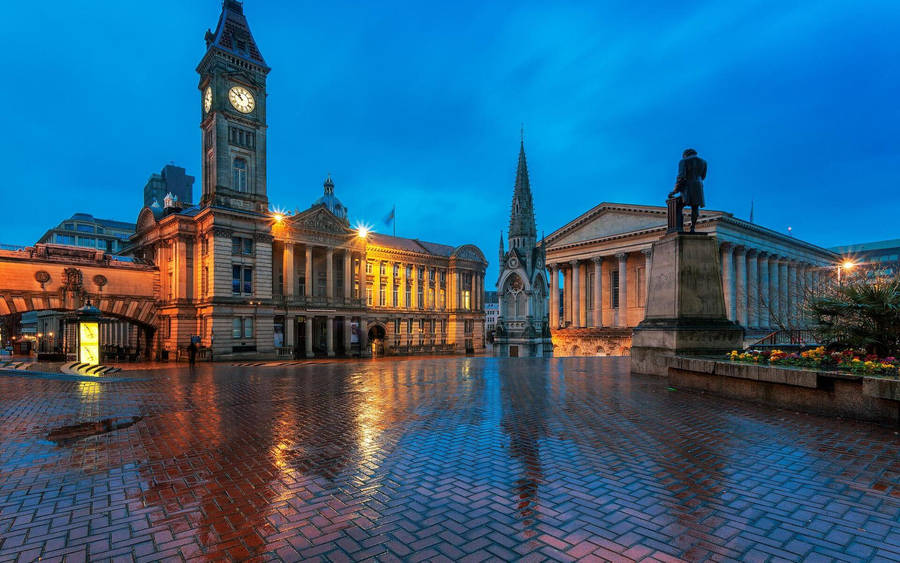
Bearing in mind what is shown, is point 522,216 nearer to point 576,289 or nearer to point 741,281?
point 576,289

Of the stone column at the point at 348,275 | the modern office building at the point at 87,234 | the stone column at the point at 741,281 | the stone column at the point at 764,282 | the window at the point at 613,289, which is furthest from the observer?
the modern office building at the point at 87,234

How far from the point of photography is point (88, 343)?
2423 cm

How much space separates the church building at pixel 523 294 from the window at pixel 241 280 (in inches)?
924

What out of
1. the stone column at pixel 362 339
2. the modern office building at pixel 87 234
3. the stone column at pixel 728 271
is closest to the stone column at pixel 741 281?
the stone column at pixel 728 271

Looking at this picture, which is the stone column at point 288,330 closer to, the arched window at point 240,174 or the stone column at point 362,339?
the stone column at point 362,339

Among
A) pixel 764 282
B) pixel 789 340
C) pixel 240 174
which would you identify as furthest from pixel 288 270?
pixel 764 282

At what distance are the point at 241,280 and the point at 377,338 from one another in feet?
74.7

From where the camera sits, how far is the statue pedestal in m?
14.4

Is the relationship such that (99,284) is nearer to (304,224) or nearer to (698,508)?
(304,224)

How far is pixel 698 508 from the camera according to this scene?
473 cm

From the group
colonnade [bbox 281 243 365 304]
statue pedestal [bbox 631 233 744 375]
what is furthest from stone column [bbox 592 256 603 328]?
statue pedestal [bbox 631 233 744 375]

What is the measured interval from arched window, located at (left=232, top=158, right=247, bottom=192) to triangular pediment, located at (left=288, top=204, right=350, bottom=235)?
205 inches

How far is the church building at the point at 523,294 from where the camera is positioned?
134 feet

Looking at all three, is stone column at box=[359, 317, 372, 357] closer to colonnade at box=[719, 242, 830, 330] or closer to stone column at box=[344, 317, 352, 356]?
stone column at box=[344, 317, 352, 356]
